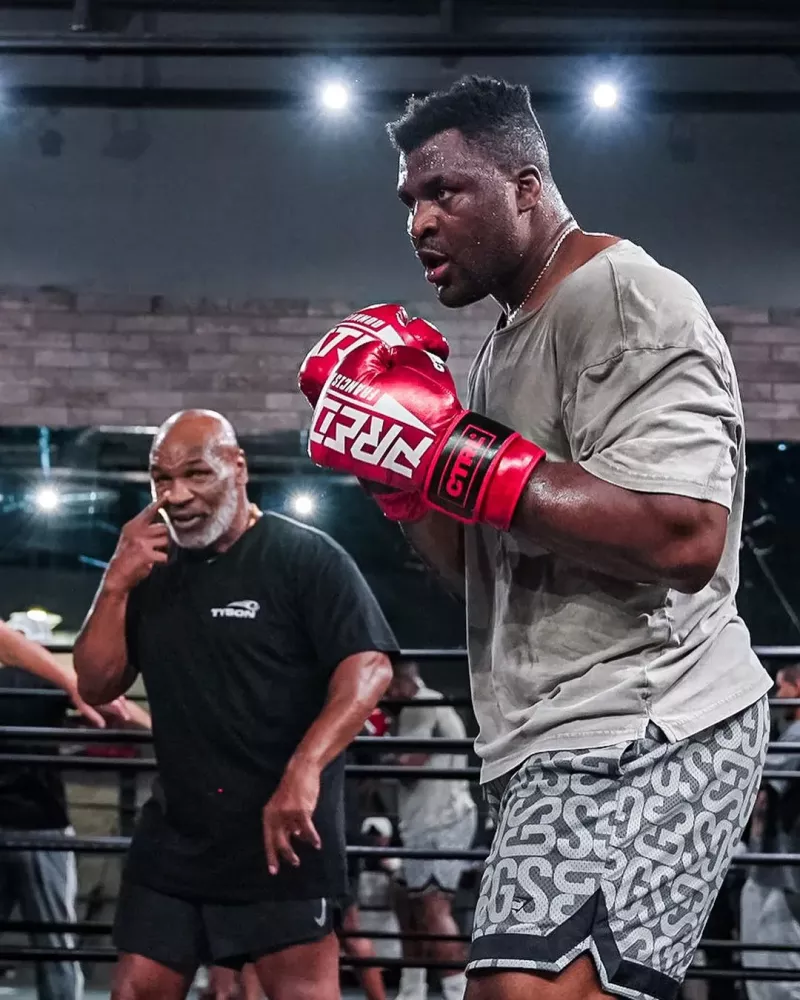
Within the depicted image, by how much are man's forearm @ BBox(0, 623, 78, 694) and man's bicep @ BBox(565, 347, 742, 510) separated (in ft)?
7.23

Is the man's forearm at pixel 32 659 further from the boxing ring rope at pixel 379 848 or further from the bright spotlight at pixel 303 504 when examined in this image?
the bright spotlight at pixel 303 504

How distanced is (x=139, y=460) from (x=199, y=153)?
1.24 m

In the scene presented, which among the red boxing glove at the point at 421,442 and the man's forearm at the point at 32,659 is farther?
the man's forearm at the point at 32,659

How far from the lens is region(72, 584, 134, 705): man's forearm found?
283 centimetres

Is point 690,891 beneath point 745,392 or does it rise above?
beneath

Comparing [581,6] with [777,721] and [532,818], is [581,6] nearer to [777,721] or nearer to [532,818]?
[777,721]

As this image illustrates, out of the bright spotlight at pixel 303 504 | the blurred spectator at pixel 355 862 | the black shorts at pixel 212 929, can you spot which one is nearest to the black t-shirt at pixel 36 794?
the blurred spectator at pixel 355 862

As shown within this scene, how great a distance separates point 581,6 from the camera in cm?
486

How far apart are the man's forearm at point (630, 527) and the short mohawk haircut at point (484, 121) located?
0.47m

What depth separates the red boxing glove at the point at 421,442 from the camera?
1334 millimetres

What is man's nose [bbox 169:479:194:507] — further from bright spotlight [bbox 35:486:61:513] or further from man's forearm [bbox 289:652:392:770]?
bright spotlight [bbox 35:486:61:513]

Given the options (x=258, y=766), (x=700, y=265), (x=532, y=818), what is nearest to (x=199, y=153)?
(x=700, y=265)

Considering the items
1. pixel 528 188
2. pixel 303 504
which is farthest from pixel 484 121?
pixel 303 504

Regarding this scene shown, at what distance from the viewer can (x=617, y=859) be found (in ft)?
4.29
